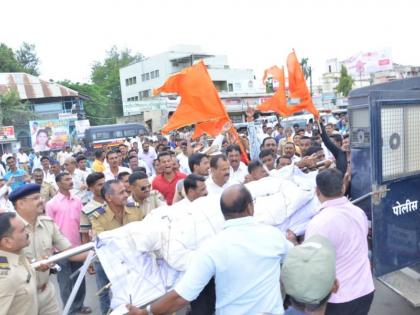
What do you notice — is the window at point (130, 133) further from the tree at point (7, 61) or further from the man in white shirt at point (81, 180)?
the tree at point (7, 61)

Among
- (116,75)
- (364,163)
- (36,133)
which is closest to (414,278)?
(364,163)

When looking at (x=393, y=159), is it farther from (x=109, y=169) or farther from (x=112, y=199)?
(x=109, y=169)

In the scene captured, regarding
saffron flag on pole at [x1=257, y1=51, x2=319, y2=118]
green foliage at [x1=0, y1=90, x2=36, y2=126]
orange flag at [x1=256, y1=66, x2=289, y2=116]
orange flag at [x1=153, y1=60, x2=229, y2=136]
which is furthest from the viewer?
green foliage at [x1=0, y1=90, x2=36, y2=126]

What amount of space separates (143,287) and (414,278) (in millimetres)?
2703

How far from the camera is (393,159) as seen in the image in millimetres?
3447

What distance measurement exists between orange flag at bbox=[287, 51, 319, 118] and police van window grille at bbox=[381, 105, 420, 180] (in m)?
2.66

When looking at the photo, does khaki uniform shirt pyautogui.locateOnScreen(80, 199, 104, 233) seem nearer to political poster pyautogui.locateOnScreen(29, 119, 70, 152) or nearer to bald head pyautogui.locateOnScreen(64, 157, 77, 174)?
bald head pyautogui.locateOnScreen(64, 157, 77, 174)

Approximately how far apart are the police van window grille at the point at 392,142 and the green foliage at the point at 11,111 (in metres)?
29.5

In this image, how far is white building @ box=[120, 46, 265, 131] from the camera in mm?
39000

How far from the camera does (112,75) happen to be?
6331cm

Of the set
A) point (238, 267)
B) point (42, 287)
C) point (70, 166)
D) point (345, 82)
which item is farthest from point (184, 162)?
point (345, 82)

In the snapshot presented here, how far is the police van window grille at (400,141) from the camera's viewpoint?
133 inches

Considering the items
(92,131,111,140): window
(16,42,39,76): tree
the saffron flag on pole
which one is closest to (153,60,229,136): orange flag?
the saffron flag on pole

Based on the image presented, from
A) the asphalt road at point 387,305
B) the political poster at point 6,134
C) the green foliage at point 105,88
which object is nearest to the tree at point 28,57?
the green foliage at point 105,88
